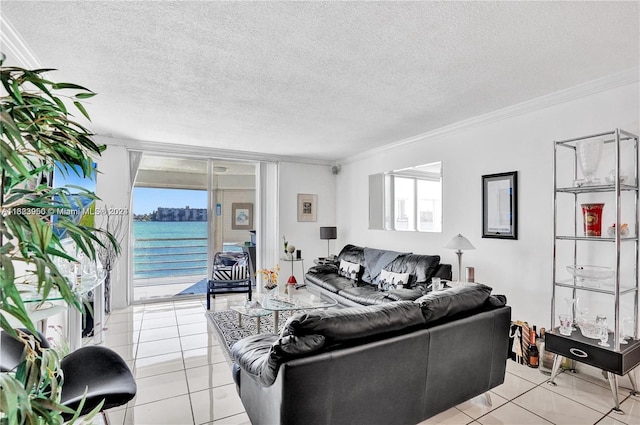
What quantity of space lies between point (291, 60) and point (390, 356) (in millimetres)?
2140

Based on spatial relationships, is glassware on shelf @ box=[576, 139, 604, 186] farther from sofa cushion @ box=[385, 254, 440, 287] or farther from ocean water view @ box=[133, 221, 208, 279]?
ocean water view @ box=[133, 221, 208, 279]

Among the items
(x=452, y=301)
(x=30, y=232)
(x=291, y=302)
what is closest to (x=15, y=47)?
(x=30, y=232)

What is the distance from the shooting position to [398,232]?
5090 millimetres

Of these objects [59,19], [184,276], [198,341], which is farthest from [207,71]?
[184,276]

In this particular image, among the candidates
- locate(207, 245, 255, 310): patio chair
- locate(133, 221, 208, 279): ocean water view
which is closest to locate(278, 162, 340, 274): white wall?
locate(207, 245, 255, 310): patio chair

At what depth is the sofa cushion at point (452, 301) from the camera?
6.58 ft

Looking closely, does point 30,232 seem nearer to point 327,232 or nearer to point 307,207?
point 327,232

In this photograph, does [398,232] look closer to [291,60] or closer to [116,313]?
[291,60]

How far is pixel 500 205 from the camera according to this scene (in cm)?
355

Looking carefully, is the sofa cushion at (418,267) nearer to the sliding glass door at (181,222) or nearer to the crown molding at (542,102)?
the crown molding at (542,102)

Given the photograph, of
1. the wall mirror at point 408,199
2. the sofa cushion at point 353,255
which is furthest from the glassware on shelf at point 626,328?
the sofa cushion at point 353,255

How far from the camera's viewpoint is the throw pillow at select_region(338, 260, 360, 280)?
4938 mm

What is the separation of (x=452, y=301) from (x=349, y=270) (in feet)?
9.80

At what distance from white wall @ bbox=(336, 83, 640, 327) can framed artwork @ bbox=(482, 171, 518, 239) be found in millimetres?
59
